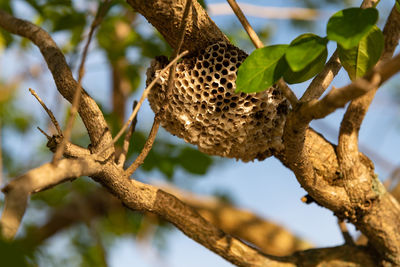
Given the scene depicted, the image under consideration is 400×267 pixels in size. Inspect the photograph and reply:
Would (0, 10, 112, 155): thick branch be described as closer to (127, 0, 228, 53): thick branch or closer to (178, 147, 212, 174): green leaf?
(127, 0, 228, 53): thick branch

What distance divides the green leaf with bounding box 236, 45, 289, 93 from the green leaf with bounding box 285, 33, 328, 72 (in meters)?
0.03

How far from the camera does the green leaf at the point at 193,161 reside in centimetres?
156

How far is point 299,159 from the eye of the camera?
0.79 metres

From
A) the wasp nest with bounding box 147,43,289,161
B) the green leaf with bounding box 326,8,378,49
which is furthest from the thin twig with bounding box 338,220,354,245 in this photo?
the green leaf with bounding box 326,8,378,49

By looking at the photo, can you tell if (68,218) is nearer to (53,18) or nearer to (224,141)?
(53,18)

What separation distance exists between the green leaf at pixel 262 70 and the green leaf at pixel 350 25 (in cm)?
9

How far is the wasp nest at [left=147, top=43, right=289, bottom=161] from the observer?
0.82m

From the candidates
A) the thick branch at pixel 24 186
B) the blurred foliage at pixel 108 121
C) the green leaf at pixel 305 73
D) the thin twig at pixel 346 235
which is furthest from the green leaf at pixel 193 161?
the thick branch at pixel 24 186

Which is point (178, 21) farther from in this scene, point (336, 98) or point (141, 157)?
point (336, 98)

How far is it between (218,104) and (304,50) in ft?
0.90

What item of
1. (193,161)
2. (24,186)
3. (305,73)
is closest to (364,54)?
(305,73)

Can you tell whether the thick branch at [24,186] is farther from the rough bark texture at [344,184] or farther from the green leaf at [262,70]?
the rough bark texture at [344,184]

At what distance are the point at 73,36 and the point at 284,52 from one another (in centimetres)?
117

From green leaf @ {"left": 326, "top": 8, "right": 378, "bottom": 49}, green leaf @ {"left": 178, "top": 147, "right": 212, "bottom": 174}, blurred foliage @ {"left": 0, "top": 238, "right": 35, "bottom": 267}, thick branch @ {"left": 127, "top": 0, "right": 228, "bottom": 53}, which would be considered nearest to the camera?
blurred foliage @ {"left": 0, "top": 238, "right": 35, "bottom": 267}
